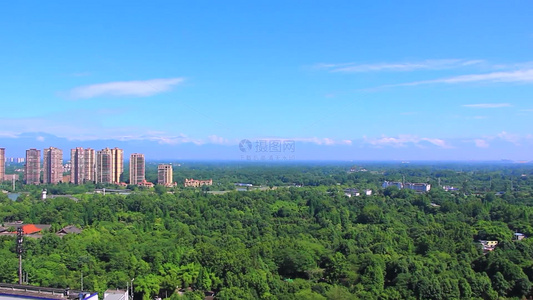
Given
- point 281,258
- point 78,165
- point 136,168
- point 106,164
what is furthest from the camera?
point 136,168

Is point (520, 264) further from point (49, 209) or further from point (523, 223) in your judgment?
point (49, 209)

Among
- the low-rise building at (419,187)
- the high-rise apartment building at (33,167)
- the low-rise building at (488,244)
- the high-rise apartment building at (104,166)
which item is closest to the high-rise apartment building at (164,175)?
the high-rise apartment building at (104,166)

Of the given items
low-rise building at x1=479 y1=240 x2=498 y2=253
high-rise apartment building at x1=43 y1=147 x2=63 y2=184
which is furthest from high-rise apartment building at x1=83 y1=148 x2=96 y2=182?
low-rise building at x1=479 y1=240 x2=498 y2=253

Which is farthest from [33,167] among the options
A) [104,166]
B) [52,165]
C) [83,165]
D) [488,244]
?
[488,244]

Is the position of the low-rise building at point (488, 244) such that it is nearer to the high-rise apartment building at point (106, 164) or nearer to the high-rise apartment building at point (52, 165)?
the high-rise apartment building at point (106, 164)

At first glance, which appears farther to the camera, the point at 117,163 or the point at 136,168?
the point at 117,163

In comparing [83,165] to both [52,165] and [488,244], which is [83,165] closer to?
[52,165]
